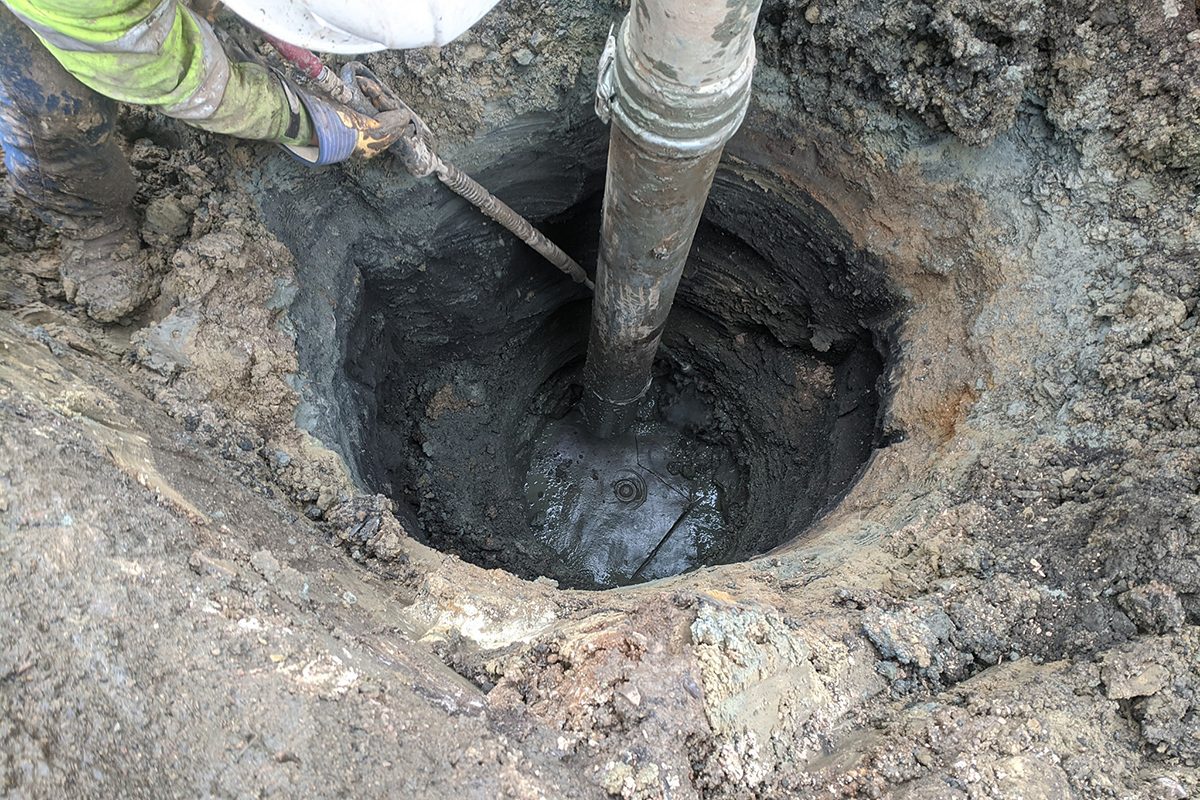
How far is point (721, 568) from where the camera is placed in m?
2.43

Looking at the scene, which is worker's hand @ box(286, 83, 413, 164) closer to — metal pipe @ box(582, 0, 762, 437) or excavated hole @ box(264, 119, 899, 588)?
excavated hole @ box(264, 119, 899, 588)

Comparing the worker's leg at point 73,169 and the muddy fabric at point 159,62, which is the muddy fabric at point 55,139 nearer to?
the worker's leg at point 73,169

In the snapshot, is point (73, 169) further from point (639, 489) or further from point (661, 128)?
point (639, 489)

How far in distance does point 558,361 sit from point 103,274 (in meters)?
2.81

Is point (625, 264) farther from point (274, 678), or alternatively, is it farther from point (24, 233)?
point (24, 233)

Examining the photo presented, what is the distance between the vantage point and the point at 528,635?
5.98 ft

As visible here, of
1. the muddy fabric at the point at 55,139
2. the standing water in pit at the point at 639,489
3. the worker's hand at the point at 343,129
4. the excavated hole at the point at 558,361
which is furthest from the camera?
the standing water in pit at the point at 639,489

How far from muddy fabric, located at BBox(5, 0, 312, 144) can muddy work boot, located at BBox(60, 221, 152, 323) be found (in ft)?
2.09

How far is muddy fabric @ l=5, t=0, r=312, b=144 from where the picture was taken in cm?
172

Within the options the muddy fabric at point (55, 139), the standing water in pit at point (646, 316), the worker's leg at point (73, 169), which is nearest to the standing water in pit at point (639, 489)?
the standing water in pit at point (646, 316)

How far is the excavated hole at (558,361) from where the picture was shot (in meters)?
3.08

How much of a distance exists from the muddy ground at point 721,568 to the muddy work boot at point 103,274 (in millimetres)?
64

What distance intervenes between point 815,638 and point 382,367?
8.37 feet

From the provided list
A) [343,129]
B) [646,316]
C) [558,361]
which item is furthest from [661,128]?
[558,361]
